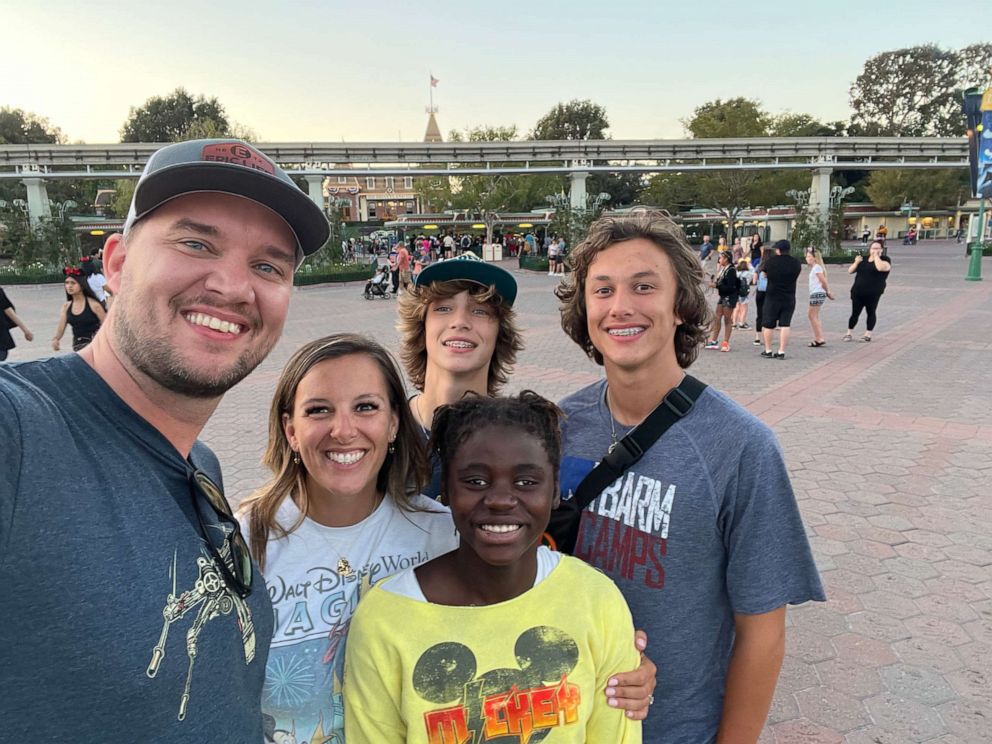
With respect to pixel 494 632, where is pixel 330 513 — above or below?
above

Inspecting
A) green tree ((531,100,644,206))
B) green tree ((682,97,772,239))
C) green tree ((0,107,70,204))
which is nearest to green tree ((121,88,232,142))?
green tree ((0,107,70,204))

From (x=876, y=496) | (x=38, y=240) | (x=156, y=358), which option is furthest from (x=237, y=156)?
(x=38, y=240)

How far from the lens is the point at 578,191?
3000 cm

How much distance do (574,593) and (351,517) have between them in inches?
28.3

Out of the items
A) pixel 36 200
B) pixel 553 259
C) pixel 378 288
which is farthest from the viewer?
pixel 36 200

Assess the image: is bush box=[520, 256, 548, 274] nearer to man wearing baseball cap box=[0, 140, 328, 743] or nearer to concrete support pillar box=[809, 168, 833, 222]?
concrete support pillar box=[809, 168, 833, 222]

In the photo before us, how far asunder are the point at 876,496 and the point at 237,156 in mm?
5656

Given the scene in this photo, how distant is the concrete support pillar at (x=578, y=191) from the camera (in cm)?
2972

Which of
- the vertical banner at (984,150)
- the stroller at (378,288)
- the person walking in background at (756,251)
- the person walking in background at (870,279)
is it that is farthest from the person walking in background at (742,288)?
the stroller at (378,288)

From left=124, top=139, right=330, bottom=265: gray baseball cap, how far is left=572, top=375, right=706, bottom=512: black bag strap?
1.00 m

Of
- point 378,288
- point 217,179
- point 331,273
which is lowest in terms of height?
point 378,288

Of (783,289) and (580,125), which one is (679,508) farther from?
(580,125)

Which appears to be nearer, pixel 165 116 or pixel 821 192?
pixel 821 192

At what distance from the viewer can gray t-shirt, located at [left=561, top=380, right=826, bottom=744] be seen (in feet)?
4.97
